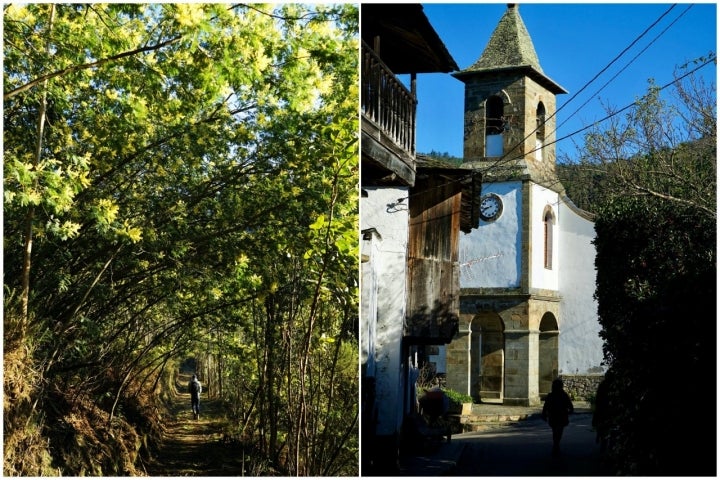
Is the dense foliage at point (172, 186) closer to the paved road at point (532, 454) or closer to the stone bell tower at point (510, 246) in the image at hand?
the paved road at point (532, 454)

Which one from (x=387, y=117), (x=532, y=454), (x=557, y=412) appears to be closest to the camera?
(x=387, y=117)

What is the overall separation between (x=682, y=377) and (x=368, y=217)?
203 cm

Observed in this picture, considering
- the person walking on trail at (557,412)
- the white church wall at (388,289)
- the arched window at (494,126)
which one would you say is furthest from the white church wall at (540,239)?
the white church wall at (388,289)

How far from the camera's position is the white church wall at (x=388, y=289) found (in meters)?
5.33

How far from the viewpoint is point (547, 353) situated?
1200cm

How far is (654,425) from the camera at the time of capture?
192 inches

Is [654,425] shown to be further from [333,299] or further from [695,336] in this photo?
[333,299]

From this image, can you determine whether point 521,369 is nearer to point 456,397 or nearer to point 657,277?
point 456,397

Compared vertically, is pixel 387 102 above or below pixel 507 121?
below

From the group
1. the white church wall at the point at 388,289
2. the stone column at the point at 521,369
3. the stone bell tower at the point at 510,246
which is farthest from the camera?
the stone bell tower at the point at 510,246

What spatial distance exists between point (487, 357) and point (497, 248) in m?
2.31

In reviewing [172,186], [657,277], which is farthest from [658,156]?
[172,186]

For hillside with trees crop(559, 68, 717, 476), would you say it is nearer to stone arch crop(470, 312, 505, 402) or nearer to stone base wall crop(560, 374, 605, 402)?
stone base wall crop(560, 374, 605, 402)

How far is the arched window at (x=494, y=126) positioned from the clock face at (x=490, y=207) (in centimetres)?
65
